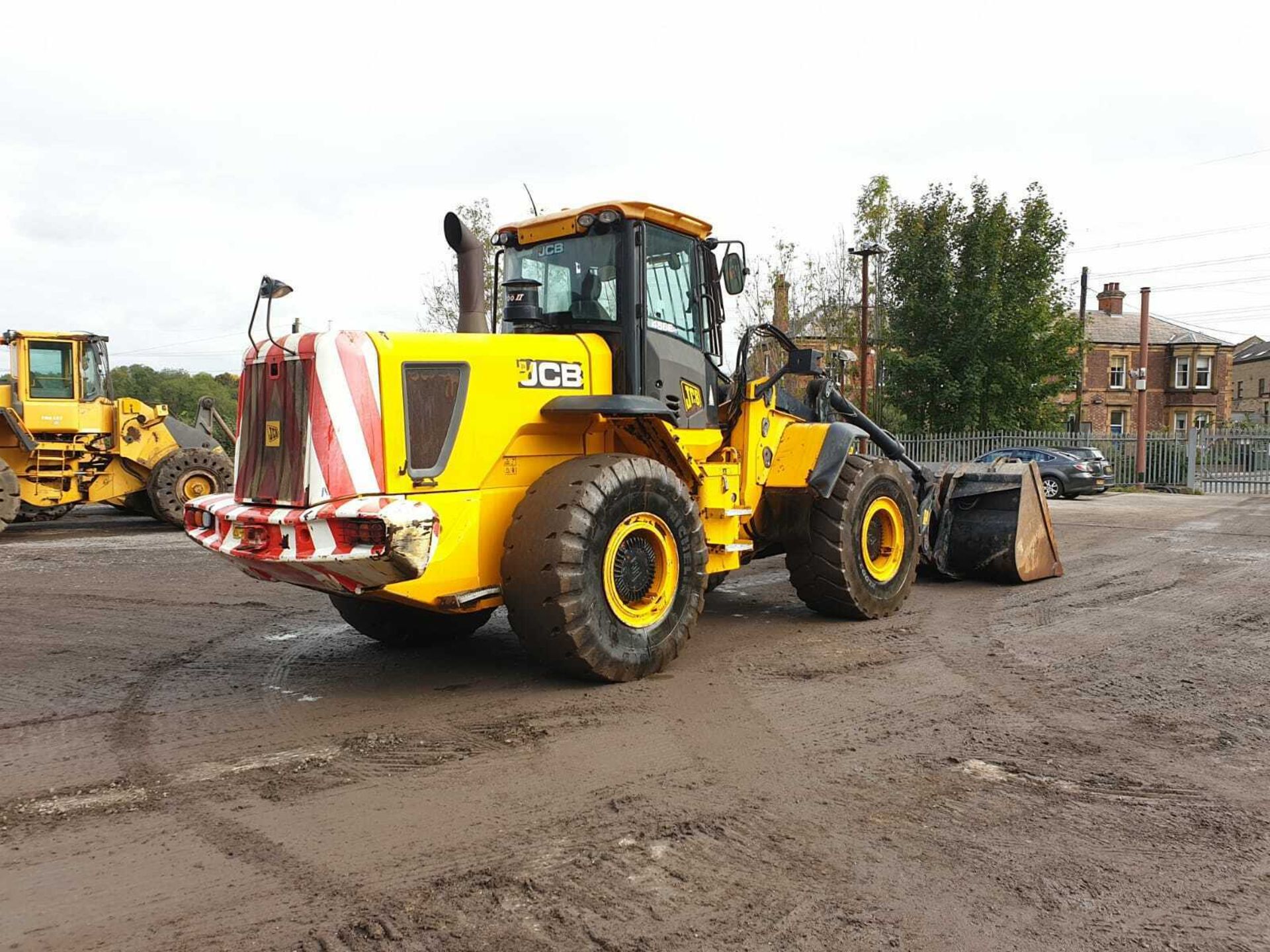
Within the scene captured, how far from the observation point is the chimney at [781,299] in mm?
29953

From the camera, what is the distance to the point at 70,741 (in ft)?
15.8

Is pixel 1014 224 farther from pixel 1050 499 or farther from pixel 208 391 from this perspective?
pixel 208 391

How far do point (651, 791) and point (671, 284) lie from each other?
143 inches

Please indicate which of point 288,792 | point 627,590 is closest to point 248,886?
point 288,792

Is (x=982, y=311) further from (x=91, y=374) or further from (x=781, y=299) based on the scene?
(x=91, y=374)

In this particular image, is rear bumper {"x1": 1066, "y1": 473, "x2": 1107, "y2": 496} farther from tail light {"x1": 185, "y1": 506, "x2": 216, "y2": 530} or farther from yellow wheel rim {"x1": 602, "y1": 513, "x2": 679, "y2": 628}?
tail light {"x1": 185, "y1": 506, "x2": 216, "y2": 530}

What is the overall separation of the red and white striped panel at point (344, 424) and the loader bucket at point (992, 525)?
6000mm

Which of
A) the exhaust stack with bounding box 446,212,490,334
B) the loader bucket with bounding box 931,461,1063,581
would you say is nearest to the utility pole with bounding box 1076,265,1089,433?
the loader bucket with bounding box 931,461,1063,581

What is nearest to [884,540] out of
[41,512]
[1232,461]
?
[41,512]

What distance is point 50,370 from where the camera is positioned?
48.7 feet

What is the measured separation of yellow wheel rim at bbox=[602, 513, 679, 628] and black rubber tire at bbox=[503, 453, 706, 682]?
0.04m

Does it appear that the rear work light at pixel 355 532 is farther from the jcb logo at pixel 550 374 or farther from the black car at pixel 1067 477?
the black car at pixel 1067 477

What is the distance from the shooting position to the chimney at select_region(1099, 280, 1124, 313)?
51594 millimetres

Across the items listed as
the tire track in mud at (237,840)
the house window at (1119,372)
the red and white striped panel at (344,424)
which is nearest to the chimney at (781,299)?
the red and white striped panel at (344,424)
